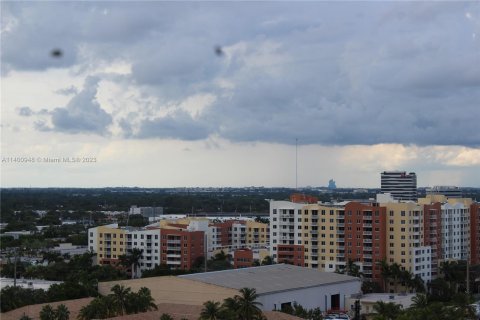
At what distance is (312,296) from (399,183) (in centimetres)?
4959

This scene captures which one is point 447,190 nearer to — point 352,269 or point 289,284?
point 352,269

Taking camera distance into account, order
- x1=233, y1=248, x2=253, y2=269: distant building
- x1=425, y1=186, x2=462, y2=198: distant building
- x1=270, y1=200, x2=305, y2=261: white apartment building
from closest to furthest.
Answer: x1=270, y1=200, x2=305, y2=261: white apartment building → x1=233, y1=248, x2=253, y2=269: distant building → x1=425, y1=186, x2=462, y2=198: distant building

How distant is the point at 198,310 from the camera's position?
75.8 feet

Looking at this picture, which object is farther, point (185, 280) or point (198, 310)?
point (185, 280)

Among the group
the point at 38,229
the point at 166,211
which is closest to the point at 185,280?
the point at 38,229

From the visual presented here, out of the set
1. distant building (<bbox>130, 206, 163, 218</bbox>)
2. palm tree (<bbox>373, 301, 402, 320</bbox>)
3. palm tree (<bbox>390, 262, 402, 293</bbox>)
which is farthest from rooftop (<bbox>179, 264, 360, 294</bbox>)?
distant building (<bbox>130, 206, 163, 218</bbox>)

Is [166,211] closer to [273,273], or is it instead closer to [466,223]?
[466,223]

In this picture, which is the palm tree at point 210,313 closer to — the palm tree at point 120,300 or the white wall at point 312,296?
the palm tree at point 120,300

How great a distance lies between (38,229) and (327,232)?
3277cm

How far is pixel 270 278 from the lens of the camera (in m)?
28.1

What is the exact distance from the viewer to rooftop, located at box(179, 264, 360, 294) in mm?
26453

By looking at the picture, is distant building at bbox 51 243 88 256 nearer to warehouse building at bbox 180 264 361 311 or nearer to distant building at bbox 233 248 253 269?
distant building at bbox 233 248 253 269

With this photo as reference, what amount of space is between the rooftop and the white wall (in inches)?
5.7

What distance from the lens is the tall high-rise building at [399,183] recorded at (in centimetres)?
7506
